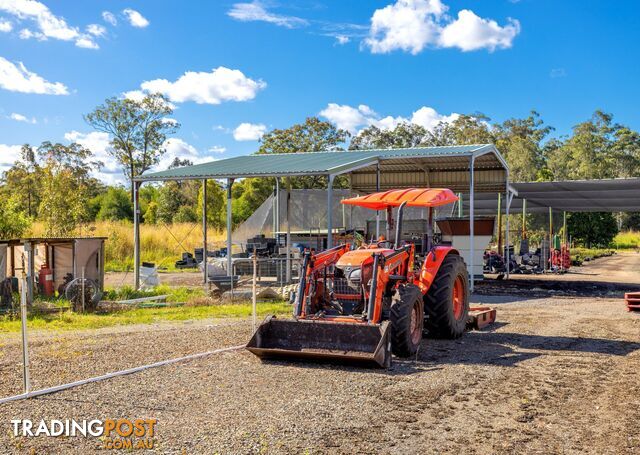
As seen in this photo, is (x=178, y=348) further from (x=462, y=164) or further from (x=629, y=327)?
(x=462, y=164)

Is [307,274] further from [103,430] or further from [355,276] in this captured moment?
[103,430]

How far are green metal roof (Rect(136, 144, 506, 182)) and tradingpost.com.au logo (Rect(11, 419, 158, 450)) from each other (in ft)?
37.3

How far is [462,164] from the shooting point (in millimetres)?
23156

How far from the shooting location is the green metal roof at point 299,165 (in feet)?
58.3

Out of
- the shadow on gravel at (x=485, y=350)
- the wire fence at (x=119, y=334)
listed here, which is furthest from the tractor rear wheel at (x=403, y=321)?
the wire fence at (x=119, y=334)

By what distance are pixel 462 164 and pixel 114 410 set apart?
18434 millimetres

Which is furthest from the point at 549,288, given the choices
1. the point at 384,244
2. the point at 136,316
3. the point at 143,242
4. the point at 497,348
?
the point at 143,242

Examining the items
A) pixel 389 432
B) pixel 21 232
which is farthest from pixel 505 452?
pixel 21 232

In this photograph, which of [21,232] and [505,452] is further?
[21,232]

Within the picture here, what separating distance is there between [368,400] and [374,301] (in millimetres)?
1893

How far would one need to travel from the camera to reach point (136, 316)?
13328 millimetres

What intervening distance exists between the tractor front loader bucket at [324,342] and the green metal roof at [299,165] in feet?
28.3

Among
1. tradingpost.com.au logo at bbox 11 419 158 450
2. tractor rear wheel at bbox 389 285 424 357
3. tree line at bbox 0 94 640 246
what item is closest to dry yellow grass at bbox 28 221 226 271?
tree line at bbox 0 94 640 246

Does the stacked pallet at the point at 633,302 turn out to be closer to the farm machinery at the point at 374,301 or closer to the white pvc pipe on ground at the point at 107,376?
the farm machinery at the point at 374,301
